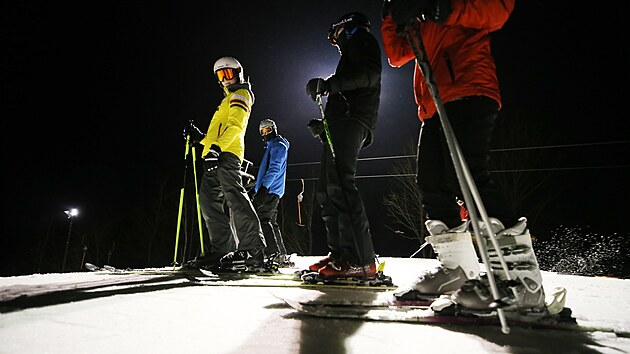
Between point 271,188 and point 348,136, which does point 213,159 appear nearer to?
point 271,188

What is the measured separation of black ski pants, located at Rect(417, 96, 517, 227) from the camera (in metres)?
1.33

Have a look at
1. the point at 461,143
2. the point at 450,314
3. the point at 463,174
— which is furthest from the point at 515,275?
the point at 461,143

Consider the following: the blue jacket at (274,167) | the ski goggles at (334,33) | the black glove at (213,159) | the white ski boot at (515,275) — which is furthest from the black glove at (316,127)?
the blue jacket at (274,167)

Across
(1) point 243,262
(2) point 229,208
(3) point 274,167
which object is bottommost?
(1) point 243,262

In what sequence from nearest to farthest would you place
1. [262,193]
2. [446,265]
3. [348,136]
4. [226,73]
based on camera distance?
[446,265]
[348,136]
[226,73]
[262,193]

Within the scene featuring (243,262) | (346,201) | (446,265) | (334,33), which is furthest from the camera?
(243,262)

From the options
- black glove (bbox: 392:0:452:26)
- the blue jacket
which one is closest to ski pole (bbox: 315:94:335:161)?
black glove (bbox: 392:0:452:26)

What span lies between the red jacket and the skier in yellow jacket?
228 centimetres

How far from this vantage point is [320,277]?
7.82 ft

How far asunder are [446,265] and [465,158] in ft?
2.07

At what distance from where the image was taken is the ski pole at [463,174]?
0.97m

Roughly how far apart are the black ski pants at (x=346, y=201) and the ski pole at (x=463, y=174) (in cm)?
120

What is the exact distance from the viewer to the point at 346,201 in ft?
7.57

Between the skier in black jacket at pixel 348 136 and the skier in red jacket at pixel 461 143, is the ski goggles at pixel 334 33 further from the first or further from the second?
the skier in red jacket at pixel 461 143
